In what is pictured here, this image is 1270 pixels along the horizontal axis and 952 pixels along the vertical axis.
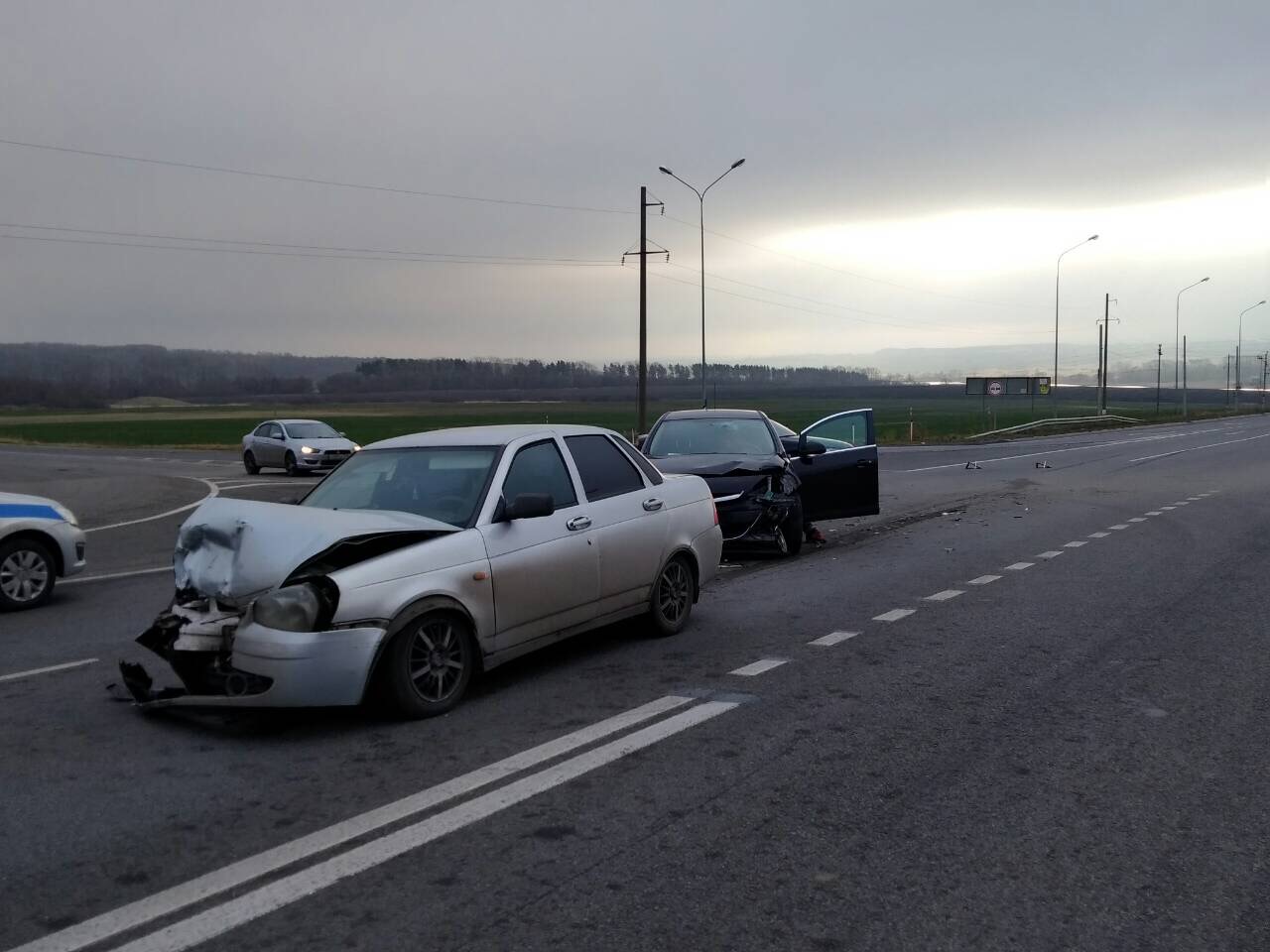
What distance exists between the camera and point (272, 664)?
5.88 metres

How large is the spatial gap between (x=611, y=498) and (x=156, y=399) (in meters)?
144

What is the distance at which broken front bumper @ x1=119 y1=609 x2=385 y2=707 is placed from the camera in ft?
19.3

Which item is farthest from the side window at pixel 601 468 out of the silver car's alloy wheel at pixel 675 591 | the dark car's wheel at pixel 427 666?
the dark car's wheel at pixel 427 666

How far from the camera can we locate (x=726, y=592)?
11.1 m

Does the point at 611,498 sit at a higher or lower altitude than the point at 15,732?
higher

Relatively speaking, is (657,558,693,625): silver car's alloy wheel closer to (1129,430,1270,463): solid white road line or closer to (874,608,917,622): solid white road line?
(874,608,917,622): solid white road line

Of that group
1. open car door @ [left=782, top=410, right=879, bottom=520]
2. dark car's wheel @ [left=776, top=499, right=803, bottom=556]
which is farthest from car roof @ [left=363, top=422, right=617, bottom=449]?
open car door @ [left=782, top=410, right=879, bottom=520]

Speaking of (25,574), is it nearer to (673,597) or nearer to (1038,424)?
(673,597)

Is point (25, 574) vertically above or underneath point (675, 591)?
underneath

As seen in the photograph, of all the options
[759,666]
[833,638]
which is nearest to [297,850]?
[759,666]

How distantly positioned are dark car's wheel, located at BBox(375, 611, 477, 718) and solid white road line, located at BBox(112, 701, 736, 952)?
108 centimetres

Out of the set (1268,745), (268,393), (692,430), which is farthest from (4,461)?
(268,393)

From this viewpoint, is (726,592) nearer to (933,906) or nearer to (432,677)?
(432,677)

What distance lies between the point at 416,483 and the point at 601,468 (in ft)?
4.82
